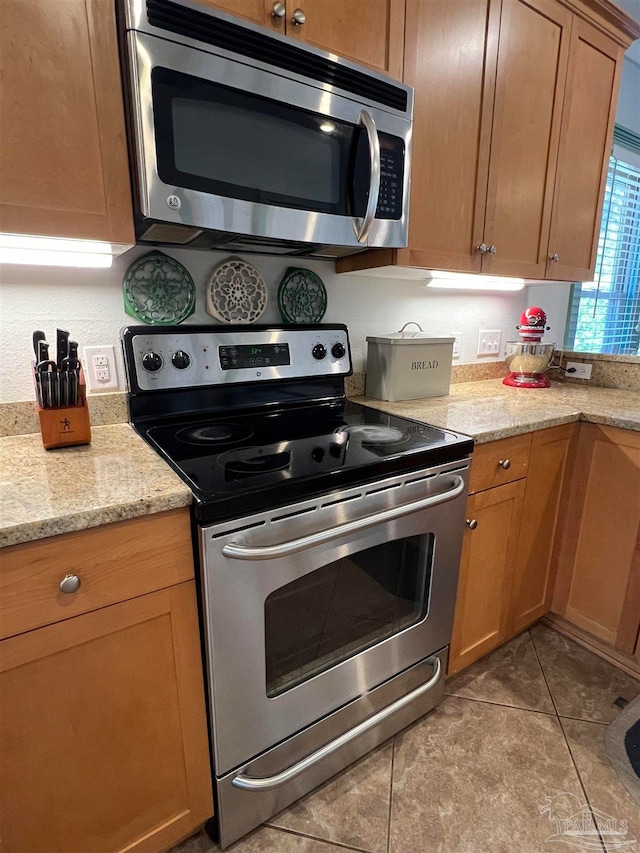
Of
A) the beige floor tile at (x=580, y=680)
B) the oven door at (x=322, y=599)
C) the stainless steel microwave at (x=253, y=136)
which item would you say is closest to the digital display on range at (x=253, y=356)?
the stainless steel microwave at (x=253, y=136)

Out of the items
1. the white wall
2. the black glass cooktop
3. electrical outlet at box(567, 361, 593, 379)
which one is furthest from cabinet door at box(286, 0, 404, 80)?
electrical outlet at box(567, 361, 593, 379)

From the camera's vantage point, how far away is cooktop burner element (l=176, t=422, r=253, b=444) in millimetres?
1183

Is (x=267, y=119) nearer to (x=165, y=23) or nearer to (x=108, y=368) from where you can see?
(x=165, y=23)

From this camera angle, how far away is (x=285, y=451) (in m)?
1.12

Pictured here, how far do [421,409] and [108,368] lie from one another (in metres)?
0.99

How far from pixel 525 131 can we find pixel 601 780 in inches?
79.5

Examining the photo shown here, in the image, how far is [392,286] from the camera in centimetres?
A: 180

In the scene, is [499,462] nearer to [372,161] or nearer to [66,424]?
[372,161]

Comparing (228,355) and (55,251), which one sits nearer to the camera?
(55,251)

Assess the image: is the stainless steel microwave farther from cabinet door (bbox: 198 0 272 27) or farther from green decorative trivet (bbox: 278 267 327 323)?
green decorative trivet (bbox: 278 267 327 323)

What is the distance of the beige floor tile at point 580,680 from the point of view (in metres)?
1.49

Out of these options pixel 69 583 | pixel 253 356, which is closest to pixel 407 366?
pixel 253 356

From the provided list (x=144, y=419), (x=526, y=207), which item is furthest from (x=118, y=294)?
(x=526, y=207)

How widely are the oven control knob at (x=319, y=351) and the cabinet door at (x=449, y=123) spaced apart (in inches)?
14.6
